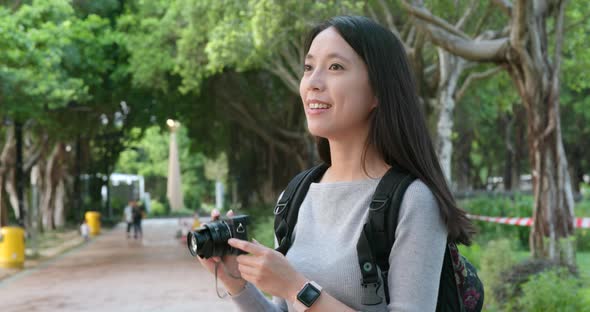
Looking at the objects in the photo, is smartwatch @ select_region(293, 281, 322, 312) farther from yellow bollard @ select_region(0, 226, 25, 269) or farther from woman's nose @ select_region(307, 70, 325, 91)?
yellow bollard @ select_region(0, 226, 25, 269)

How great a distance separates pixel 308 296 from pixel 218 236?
0.86ft

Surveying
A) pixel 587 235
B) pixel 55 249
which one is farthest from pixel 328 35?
pixel 55 249

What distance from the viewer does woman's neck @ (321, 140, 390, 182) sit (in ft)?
7.93

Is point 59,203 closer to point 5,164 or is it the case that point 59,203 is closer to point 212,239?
point 5,164

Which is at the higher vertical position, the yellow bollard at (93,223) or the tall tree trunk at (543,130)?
the tall tree trunk at (543,130)

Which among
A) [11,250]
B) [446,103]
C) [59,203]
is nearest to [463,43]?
[446,103]

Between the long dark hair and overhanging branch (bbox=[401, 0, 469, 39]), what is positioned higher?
overhanging branch (bbox=[401, 0, 469, 39])

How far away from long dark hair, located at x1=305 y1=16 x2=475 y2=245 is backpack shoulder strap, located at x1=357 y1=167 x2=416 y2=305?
0.07m

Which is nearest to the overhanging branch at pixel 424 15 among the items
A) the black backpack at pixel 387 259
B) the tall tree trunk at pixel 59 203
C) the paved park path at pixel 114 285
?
the paved park path at pixel 114 285

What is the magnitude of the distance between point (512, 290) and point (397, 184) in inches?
275

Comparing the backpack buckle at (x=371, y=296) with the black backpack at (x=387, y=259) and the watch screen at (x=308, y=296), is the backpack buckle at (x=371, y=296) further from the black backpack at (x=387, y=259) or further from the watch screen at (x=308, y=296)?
the watch screen at (x=308, y=296)

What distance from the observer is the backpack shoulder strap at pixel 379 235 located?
220 centimetres

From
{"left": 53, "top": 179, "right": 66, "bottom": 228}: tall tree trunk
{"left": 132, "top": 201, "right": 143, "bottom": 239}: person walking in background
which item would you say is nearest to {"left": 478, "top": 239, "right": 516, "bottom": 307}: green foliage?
{"left": 132, "top": 201, "right": 143, "bottom": 239}: person walking in background

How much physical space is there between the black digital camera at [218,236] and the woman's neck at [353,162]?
437 mm
